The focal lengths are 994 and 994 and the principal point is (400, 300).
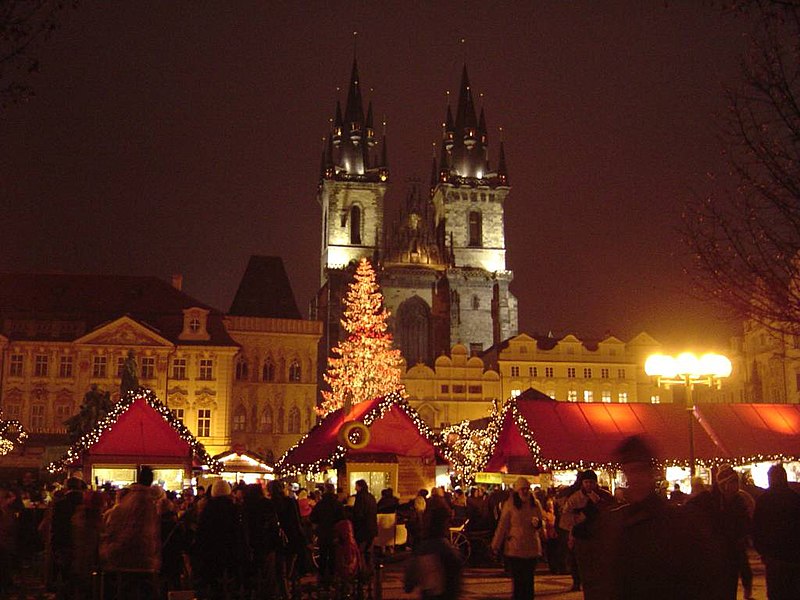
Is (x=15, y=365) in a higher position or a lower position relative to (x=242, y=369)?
lower

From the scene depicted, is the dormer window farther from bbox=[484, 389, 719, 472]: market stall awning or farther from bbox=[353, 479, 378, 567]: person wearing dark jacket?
bbox=[353, 479, 378, 567]: person wearing dark jacket

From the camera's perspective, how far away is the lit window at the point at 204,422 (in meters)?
52.9

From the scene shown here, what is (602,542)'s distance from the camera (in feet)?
15.1

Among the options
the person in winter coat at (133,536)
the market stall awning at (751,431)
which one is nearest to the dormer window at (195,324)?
the market stall awning at (751,431)

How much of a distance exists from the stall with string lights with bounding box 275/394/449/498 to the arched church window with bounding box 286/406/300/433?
113 ft

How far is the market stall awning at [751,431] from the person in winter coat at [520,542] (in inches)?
538

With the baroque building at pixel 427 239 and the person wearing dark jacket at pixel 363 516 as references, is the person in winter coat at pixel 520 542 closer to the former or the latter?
the person wearing dark jacket at pixel 363 516

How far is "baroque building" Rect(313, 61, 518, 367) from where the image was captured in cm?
7838

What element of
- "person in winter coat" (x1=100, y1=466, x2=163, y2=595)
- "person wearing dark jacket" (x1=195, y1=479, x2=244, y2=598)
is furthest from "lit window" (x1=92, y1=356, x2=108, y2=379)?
"person in winter coat" (x1=100, y1=466, x2=163, y2=595)

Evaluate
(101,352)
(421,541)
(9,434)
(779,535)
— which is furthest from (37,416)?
(421,541)

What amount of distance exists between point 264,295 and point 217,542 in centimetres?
5145

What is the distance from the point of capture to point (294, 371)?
5694 cm

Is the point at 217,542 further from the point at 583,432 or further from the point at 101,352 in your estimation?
the point at 101,352

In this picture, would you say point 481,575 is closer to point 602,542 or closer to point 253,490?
point 253,490
